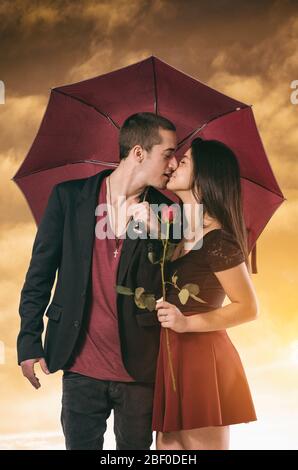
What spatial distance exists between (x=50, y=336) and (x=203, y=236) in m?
0.72

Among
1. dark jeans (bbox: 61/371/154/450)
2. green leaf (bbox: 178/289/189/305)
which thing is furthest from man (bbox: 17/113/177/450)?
green leaf (bbox: 178/289/189/305)

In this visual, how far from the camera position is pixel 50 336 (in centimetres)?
258

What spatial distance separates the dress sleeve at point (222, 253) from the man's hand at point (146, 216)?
23 centimetres

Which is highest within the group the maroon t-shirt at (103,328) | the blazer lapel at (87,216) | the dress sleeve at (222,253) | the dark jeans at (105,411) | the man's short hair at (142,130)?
the man's short hair at (142,130)

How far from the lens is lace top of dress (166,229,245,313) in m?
2.54

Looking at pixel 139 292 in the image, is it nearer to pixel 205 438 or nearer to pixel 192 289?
pixel 192 289

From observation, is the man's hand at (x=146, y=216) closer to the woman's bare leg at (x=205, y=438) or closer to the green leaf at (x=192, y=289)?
the green leaf at (x=192, y=289)

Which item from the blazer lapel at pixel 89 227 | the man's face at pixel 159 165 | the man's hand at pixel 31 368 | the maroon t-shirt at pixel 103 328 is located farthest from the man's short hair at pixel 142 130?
the man's hand at pixel 31 368

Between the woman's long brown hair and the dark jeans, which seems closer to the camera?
the dark jeans

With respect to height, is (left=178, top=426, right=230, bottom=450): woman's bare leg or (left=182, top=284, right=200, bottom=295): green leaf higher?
(left=182, top=284, right=200, bottom=295): green leaf

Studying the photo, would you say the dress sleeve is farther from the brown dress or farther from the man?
the man

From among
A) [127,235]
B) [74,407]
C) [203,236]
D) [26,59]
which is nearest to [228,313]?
[203,236]

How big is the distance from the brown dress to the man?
59 mm

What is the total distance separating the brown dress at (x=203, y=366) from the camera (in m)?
2.49
